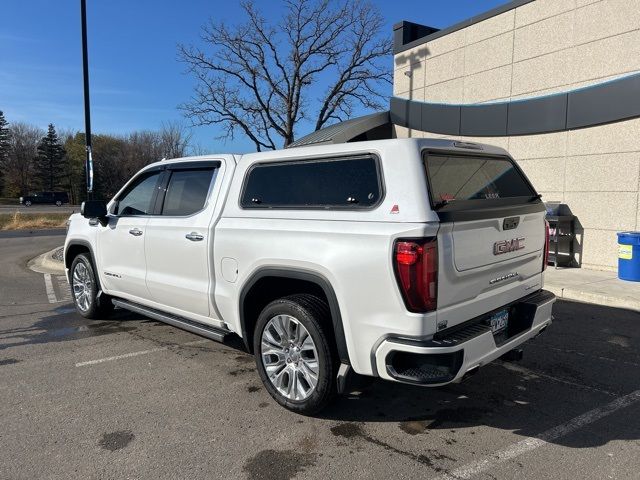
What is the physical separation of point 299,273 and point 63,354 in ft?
10.2

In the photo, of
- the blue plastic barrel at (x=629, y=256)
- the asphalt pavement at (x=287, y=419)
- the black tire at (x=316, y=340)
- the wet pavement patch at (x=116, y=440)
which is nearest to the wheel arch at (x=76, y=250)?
the asphalt pavement at (x=287, y=419)

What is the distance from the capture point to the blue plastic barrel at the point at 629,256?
8484 mm

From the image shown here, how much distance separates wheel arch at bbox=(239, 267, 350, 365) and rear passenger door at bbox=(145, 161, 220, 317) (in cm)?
47

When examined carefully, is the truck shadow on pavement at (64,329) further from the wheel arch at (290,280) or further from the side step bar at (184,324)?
the wheel arch at (290,280)

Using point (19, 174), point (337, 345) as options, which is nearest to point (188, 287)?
point (337, 345)

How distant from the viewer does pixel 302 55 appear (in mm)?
27891

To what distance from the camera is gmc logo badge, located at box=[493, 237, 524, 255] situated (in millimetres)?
3369

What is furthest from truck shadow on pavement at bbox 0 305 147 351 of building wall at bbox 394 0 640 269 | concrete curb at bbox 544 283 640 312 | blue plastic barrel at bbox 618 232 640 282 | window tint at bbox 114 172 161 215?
building wall at bbox 394 0 640 269

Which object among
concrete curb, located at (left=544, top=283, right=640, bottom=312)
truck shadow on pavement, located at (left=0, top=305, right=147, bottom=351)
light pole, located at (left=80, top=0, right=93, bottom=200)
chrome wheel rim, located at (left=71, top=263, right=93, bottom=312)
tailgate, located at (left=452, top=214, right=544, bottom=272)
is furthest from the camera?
light pole, located at (left=80, top=0, right=93, bottom=200)

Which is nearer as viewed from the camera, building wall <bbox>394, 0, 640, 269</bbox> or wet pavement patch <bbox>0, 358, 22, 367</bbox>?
wet pavement patch <bbox>0, 358, 22, 367</bbox>

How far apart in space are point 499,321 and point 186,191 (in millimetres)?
2990

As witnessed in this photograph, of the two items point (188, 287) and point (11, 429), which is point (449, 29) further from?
point (11, 429)

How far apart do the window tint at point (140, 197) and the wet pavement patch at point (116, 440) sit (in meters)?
2.29

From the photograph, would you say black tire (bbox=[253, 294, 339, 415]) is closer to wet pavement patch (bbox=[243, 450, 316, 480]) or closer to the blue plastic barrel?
wet pavement patch (bbox=[243, 450, 316, 480])
